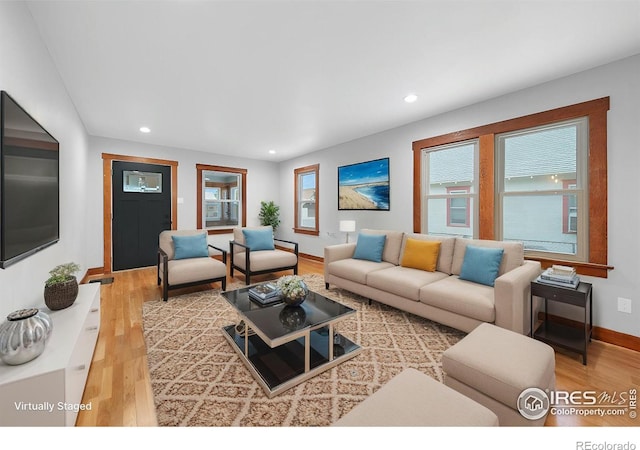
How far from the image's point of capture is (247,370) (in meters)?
2.01

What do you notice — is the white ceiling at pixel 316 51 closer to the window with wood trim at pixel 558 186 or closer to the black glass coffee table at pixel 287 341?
the window with wood trim at pixel 558 186

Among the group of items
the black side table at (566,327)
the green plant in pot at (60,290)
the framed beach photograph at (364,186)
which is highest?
the framed beach photograph at (364,186)

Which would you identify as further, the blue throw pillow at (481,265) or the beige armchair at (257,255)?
the beige armchair at (257,255)

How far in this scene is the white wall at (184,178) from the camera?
4.73m

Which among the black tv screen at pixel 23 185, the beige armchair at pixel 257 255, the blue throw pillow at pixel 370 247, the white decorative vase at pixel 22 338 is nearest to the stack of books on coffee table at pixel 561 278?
the blue throw pillow at pixel 370 247

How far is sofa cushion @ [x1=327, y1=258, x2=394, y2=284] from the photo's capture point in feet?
10.9

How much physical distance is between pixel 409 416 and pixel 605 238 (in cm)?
276

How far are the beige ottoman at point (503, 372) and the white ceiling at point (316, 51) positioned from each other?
218 cm

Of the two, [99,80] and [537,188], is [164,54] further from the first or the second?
[537,188]

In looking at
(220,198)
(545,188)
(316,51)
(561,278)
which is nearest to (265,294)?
(316,51)

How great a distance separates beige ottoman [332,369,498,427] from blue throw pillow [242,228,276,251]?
12.1 ft

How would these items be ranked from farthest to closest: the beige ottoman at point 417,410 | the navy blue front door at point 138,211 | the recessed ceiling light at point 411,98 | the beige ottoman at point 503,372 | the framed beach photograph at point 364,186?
the navy blue front door at point 138,211 → the framed beach photograph at point 364,186 → the recessed ceiling light at point 411,98 → the beige ottoman at point 503,372 → the beige ottoman at point 417,410

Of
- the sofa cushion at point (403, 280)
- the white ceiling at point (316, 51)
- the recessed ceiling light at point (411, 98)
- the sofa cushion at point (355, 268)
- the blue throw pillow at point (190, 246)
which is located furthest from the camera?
the blue throw pillow at point (190, 246)

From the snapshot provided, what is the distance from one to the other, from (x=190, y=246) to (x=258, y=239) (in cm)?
109
